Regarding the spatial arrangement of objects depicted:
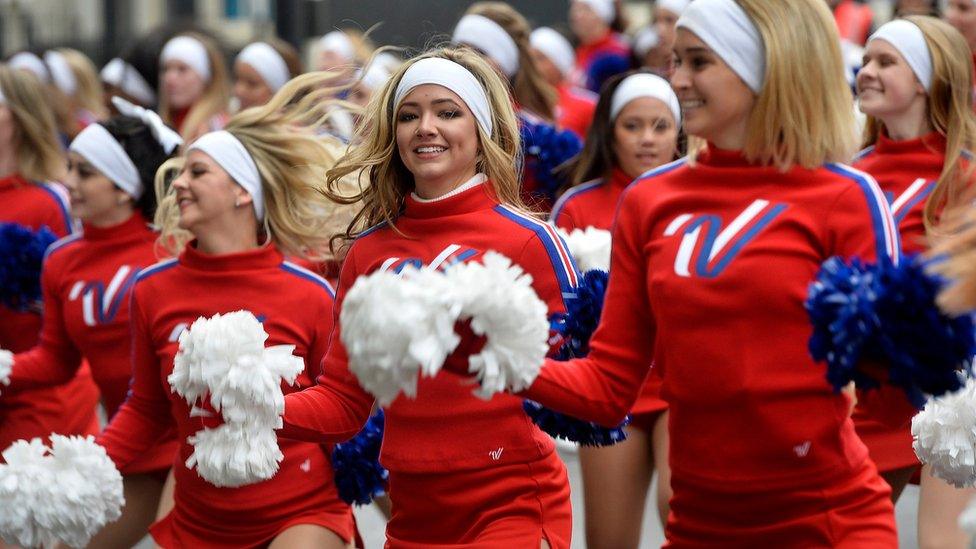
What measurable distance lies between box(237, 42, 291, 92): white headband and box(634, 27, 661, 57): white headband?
9.17ft

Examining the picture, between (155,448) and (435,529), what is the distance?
166cm

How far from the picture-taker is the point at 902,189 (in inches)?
199

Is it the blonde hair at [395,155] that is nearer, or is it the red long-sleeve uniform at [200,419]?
the blonde hair at [395,155]

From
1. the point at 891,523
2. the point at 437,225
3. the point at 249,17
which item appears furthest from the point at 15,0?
the point at 891,523

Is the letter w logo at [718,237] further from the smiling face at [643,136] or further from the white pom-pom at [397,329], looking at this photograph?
the smiling face at [643,136]

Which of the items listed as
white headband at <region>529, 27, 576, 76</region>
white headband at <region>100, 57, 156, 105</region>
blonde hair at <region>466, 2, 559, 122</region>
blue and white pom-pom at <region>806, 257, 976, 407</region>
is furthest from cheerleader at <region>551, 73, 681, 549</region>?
white headband at <region>529, 27, 576, 76</region>

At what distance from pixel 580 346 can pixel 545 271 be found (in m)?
0.35

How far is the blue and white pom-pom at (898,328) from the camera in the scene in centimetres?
264

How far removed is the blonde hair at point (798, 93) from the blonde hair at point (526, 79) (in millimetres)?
4253

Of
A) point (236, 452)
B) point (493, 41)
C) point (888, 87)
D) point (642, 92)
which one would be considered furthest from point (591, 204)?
point (236, 452)

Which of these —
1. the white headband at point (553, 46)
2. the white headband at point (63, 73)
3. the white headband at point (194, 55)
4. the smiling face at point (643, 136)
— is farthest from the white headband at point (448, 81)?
the white headband at point (63, 73)

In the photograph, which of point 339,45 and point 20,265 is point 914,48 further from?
point 339,45

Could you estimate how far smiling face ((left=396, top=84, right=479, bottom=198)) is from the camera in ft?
12.7

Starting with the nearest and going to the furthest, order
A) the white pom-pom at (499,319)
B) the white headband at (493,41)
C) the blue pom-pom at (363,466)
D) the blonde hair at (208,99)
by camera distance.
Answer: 1. the white pom-pom at (499,319)
2. the blue pom-pom at (363,466)
3. the white headband at (493,41)
4. the blonde hair at (208,99)
